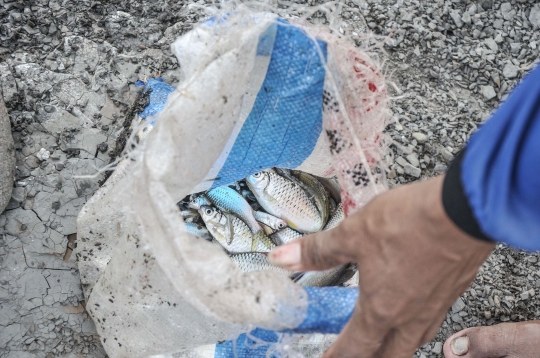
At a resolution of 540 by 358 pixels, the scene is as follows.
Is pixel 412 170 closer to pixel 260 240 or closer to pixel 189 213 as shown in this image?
pixel 260 240

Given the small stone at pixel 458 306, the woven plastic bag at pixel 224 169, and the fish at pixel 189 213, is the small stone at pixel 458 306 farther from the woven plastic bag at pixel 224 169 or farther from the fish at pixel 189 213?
the fish at pixel 189 213

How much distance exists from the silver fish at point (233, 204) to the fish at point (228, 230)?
0.04m

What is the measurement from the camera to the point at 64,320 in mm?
1753

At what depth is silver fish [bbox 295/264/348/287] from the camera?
1650 mm

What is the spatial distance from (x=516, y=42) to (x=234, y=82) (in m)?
1.70

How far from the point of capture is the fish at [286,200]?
1.76m

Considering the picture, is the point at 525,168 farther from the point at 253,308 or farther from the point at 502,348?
the point at 502,348

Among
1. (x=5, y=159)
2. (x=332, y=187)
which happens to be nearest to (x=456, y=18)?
(x=332, y=187)

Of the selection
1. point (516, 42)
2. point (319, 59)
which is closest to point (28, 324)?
point (319, 59)

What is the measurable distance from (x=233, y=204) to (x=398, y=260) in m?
1.03

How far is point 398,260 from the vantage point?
844 mm

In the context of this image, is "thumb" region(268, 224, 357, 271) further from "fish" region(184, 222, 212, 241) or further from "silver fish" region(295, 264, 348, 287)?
"fish" region(184, 222, 212, 241)

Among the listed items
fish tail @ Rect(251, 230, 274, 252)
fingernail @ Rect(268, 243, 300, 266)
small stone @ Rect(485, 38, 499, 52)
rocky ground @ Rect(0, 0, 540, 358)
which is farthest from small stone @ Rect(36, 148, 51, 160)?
small stone @ Rect(485, 38, 499, 52)

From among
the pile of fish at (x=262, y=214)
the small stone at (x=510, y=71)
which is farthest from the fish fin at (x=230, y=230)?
the small stone at (x=510, y=71)
